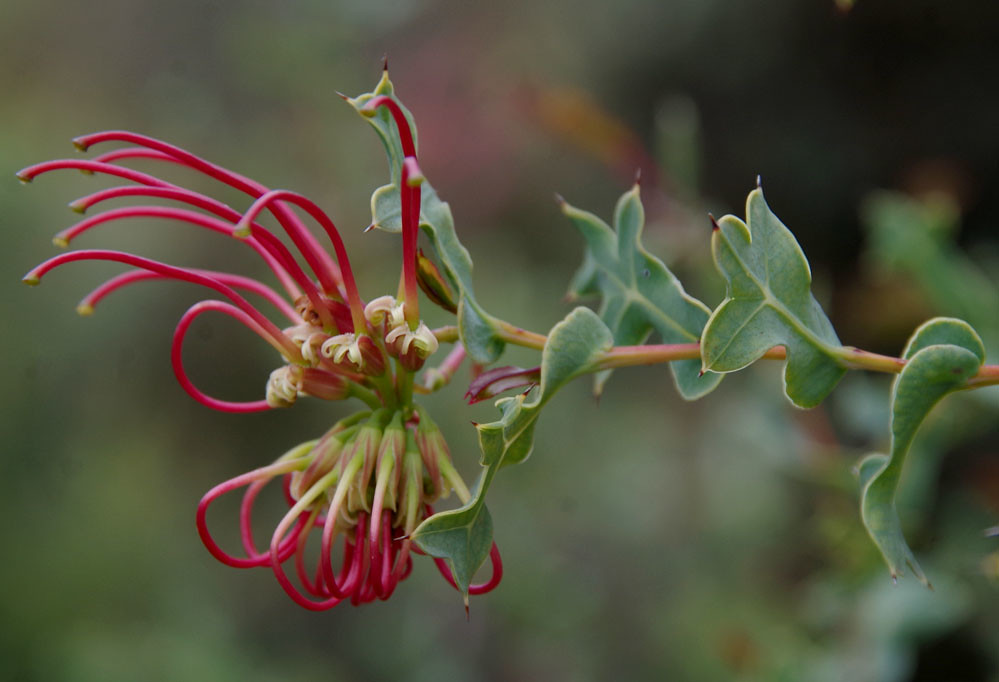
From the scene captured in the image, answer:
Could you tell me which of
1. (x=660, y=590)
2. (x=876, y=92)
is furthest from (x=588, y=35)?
(x=660, y=590)

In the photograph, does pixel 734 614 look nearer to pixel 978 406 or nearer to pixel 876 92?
pixel 978 406

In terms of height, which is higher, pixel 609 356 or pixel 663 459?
pixel 609 356

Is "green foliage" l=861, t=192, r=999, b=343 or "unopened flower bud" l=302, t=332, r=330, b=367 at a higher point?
"unopened flower bud" l=302, t=332, r=330, b=367

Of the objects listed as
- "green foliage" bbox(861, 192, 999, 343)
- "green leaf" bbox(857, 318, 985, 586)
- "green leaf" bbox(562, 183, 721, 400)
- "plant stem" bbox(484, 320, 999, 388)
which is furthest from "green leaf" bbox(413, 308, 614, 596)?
"green foliage" bbox(861, 192, 999, 343)

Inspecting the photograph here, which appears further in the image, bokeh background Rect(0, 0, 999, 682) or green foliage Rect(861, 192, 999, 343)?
bokeh background Rect(0, 0, 999, 682)

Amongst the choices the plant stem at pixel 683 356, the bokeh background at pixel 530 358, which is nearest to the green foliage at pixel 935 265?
the bokeh background at pixel 530 358

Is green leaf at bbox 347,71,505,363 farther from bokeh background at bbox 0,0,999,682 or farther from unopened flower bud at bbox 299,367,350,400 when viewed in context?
bokeh background at bbox 0,0,999,682

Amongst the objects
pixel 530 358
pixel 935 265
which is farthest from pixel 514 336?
pixel 530 358

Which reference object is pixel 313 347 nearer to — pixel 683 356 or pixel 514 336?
pixel 514 336
